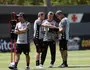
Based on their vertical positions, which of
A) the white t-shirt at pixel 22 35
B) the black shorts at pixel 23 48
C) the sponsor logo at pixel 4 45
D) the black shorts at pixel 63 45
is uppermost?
the white t-shirt at pixel 22 35

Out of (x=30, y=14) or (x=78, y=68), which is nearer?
(x=78, y=68)

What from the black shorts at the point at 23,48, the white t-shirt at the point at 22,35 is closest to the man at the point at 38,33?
the white t-shirt at the point at 22,35

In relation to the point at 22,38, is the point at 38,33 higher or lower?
lower

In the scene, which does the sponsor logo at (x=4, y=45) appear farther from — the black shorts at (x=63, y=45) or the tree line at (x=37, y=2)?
the tree line at (x=37, y=2)

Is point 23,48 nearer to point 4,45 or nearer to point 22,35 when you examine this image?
point 22,35

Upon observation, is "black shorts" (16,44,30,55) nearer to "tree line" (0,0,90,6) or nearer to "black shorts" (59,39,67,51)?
"black shorts" (59,39,67,51)

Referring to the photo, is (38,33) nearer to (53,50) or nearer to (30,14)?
(53,50)

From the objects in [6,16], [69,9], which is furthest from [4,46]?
[69,9]

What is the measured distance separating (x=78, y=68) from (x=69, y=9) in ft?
75.1

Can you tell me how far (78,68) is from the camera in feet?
54.6

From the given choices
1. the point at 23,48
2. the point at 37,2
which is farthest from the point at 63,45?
the point at 37,2

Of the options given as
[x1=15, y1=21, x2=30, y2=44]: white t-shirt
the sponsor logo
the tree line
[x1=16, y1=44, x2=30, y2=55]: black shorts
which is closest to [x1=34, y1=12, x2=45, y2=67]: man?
[x1=15, y1=21, x2=30, y2=44]: white t-shirt

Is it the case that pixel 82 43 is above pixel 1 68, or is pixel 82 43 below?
below

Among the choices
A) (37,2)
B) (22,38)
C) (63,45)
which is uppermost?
(22,38)
